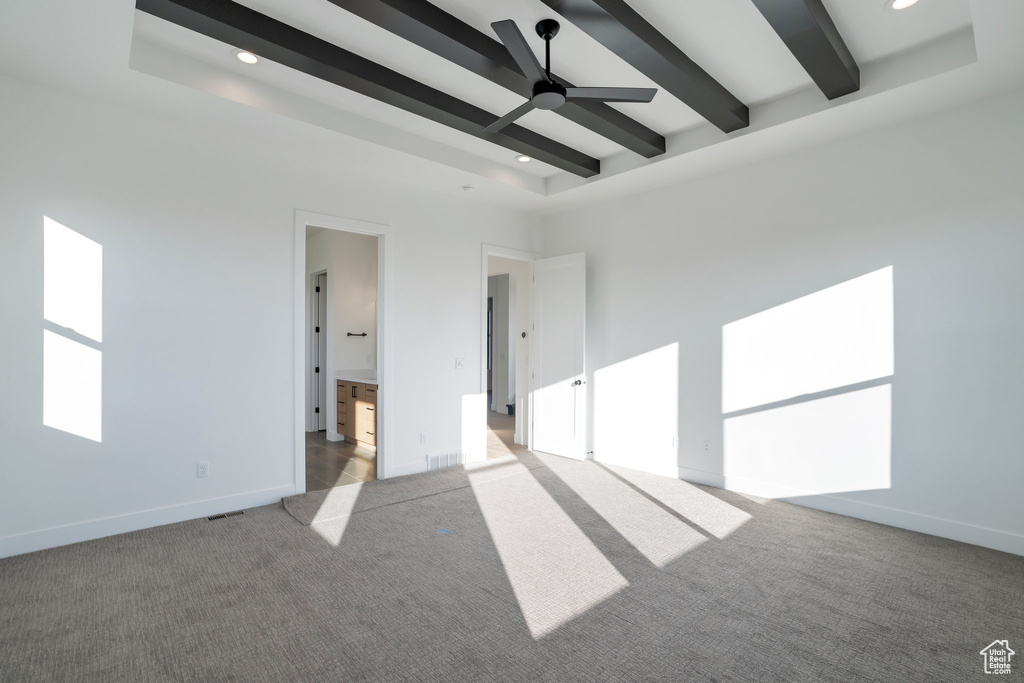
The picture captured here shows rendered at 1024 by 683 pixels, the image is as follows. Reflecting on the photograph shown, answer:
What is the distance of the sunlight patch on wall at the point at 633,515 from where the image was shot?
317 cm

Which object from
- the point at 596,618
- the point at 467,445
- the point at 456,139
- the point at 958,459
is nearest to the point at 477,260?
the point at 456,139

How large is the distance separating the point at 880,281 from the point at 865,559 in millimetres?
1897

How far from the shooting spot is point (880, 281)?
3602mm

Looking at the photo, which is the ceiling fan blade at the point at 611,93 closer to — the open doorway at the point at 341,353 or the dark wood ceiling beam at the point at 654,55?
the dark wood ceiling beam at the point at 654,55

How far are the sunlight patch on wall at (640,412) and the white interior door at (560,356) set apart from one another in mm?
216

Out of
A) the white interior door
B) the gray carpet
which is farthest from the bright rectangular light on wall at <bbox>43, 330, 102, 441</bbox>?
the white interior door

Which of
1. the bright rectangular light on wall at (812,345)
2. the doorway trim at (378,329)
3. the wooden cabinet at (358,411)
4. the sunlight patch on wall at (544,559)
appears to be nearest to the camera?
the sunlight patch on wall at (544,559)

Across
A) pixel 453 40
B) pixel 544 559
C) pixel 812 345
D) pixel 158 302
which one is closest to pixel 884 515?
pixel 812 345

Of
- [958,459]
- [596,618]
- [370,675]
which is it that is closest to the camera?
[370,675]

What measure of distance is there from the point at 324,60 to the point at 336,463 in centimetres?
380

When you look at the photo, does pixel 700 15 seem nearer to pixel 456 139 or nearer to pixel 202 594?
pixel 456 139

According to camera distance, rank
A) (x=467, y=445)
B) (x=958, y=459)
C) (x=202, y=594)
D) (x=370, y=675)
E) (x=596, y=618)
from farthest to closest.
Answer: (x=467, y=445), (x=958, y=459), (x=202, y=594), (x=596, y=618), (x=370, y=675)

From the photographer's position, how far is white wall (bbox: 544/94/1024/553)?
3152 millimetres

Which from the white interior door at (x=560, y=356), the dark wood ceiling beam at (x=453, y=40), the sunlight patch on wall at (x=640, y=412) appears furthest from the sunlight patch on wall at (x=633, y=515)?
the dark wood ceiling beam at (x=453, y=40)
